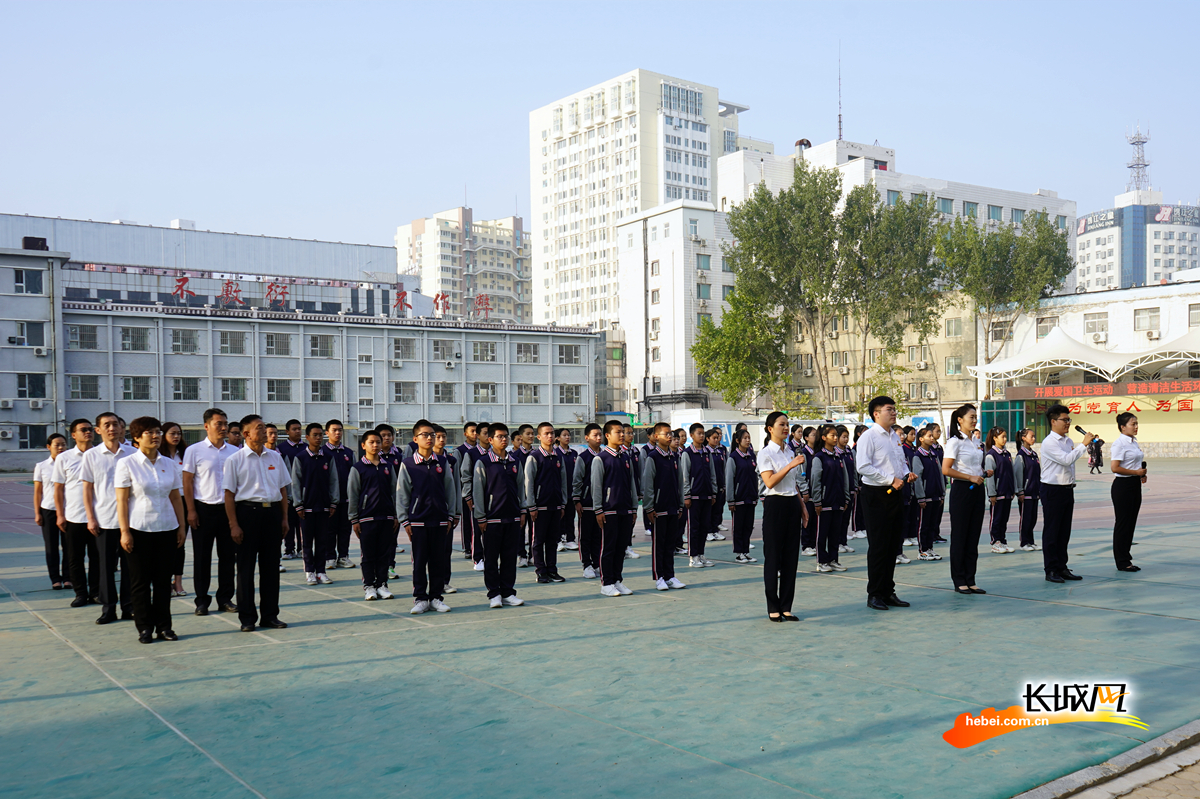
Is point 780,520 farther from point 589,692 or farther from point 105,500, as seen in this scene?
point 105,500

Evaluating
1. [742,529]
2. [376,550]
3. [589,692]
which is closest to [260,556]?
[376,550]

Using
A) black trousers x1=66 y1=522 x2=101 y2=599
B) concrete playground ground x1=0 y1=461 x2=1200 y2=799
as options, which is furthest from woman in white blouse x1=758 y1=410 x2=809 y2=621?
black trousers x1=66 y1=522 x2=101 y2=599

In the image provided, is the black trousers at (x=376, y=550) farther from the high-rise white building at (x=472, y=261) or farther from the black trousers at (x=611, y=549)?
the high-rise white building at (x=472, y=261)

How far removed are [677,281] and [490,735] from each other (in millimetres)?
54457


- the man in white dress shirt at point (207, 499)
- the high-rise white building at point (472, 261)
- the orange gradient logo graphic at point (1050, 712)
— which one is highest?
the high-rise white building at point (472, 261)

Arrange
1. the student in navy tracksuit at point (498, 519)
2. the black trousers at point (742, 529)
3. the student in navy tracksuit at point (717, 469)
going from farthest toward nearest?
the student in navy tracksuit at point (717, 469), the black trousers at point (742, 529), the student in navy tracksuit at point (498, 519)

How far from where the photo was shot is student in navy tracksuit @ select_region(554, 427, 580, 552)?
11.7 metres

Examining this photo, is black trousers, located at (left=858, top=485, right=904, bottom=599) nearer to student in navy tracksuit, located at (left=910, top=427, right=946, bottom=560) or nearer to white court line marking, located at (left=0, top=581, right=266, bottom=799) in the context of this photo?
student in navy tracksuit, located at (left=910, top=427, right=946, bottom=560)

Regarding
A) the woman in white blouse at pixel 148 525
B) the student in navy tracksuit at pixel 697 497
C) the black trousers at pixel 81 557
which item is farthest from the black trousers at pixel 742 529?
the black trousers at pixel 81 557

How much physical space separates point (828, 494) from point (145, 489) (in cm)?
758

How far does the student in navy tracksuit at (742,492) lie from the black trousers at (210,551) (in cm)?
608

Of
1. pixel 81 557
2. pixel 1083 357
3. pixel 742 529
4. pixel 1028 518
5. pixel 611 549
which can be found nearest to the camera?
pixel 81 557

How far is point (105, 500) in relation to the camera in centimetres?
743

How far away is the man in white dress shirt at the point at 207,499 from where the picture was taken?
785 cm
